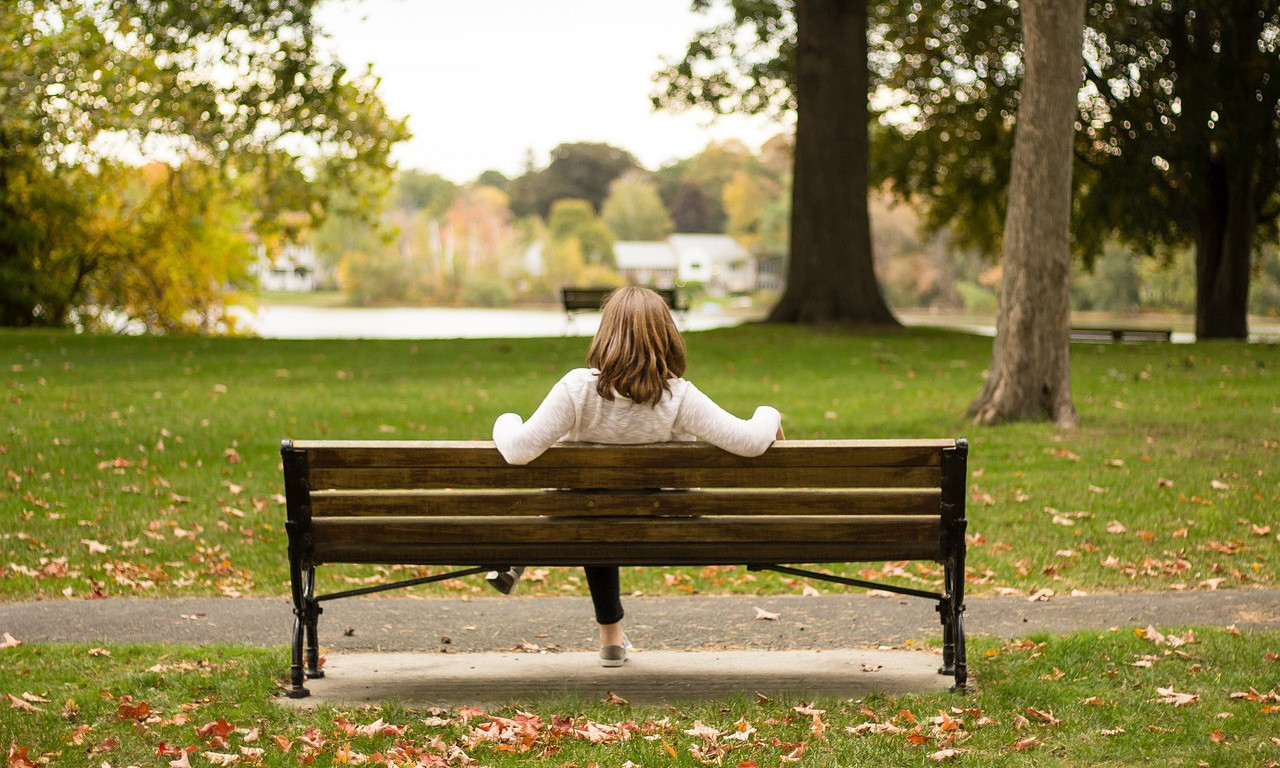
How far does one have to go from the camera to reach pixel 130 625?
6.06 meters

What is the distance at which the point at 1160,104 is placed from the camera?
28.5 metres

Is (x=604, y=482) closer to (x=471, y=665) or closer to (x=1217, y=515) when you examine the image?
(x=471, y=665)

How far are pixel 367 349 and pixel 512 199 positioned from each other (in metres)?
79.9

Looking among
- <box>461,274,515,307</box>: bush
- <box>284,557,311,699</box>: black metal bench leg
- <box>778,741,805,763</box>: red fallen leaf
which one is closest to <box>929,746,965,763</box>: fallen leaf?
<box>778,741,805,763</box>: red fallen leaf

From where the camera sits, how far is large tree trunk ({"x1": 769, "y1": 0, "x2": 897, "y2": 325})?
24.4m

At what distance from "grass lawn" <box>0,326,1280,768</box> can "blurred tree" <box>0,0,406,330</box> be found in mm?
5404

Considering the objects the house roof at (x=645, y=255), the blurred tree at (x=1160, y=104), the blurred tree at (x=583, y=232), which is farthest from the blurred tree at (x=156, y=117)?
the house roof at (x=645, y=255)

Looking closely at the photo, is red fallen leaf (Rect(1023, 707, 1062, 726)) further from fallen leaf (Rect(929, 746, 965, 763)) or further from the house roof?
the house roof

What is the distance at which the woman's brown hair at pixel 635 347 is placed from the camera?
14.8 feet

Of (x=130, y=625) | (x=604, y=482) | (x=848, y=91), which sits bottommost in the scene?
(x=130, y=625)

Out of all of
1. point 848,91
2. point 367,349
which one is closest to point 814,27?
point 848,91

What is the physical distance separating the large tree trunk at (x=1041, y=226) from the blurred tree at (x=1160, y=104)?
50.2 ft

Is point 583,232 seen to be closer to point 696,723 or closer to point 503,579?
point 503,579

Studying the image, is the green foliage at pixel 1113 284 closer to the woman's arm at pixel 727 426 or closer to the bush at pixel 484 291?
the bush at pixel 484 291
